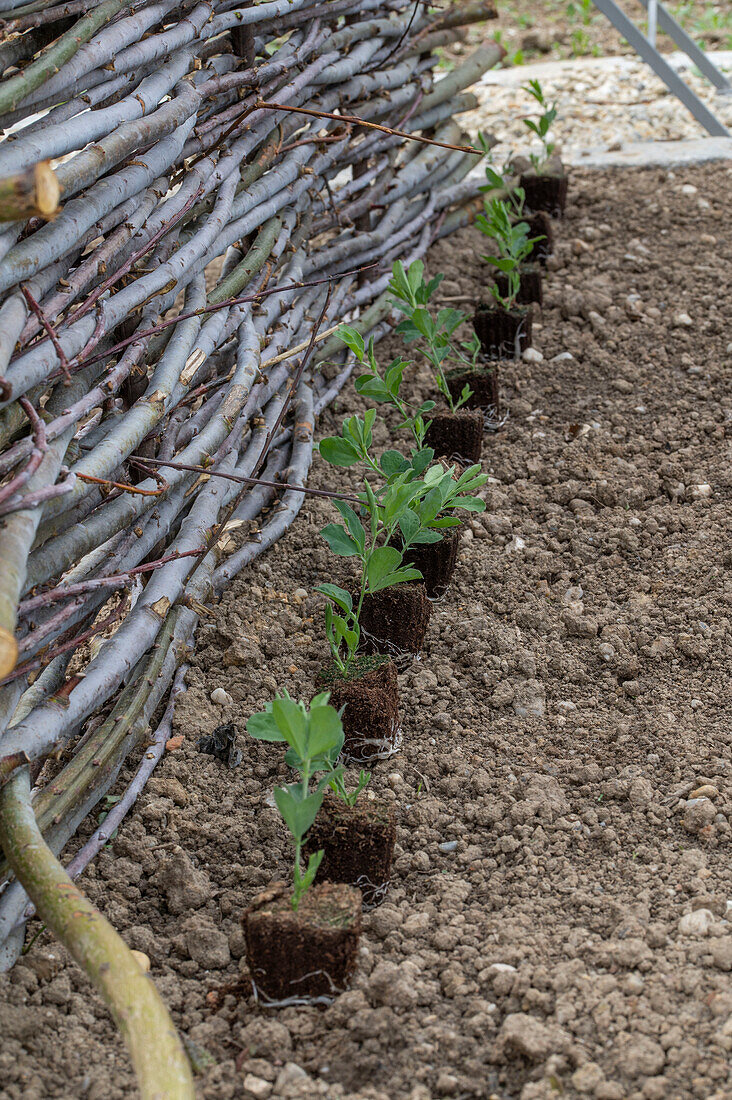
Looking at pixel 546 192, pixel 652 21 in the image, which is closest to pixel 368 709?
pixel 546 192

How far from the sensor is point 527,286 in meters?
2.88

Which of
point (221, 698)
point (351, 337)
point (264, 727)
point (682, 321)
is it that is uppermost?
point (351, 337)

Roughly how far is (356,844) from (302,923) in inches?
6.9

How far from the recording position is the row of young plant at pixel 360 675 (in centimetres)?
121

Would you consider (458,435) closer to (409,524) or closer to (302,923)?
(409,524)

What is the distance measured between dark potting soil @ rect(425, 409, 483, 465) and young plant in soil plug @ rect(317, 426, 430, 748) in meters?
0.54

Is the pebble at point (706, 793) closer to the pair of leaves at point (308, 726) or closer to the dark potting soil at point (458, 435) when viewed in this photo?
the pair of leaves at point (308, 726)

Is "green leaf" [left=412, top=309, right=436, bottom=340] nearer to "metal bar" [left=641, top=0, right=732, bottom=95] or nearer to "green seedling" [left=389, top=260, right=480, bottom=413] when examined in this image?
"green seedling" [left=389, top=260, right=480, bottom=413]

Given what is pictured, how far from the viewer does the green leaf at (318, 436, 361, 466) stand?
5.65 feet

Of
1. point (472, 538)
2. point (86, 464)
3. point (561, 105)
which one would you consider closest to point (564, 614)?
point (472, 538)

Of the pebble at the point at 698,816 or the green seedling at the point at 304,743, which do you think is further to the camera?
the pebble at the point at 698,816

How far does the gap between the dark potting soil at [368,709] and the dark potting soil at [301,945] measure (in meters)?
0.37

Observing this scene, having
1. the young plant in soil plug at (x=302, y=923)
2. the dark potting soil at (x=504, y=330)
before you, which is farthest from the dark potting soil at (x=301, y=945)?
the dark potting soil at (x=504, y=330)

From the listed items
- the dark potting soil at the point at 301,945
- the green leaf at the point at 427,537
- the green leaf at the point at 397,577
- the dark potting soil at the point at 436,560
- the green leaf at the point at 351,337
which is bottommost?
the dark potting soil at the point at 436,560
